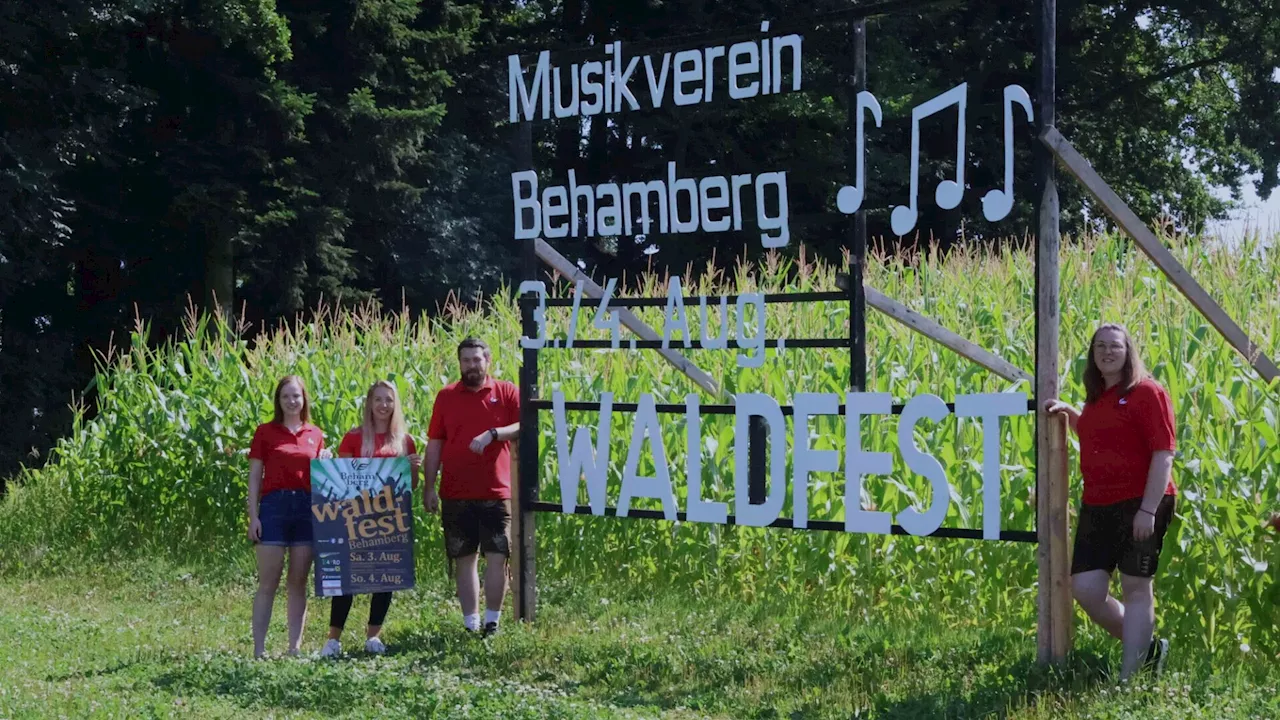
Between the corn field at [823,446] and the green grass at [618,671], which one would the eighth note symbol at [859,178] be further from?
the green grass at [618,671]

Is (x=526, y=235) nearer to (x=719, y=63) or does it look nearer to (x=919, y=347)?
(x=719, y=63)

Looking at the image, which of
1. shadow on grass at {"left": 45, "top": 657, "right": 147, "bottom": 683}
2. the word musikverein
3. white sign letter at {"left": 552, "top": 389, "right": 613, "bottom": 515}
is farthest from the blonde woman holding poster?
the word musikverein

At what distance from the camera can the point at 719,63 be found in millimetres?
8219

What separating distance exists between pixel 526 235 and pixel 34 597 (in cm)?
536

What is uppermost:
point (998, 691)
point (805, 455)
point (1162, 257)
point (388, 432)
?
point (1162, 257)

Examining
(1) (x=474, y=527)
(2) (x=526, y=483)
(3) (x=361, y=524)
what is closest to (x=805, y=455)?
(2) (x=526, y=483)

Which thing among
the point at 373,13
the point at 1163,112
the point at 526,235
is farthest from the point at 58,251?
the point at 1163,112

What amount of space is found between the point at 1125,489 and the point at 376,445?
4132 mm

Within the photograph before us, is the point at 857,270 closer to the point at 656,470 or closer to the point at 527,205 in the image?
the point at 656,470

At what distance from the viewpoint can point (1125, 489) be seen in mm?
6305

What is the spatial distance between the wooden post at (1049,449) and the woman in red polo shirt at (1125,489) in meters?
0.37

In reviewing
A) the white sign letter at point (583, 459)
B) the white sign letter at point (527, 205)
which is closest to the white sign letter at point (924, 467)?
the white sign letter at point (583, 459)

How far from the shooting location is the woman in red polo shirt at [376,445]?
8.26 metres

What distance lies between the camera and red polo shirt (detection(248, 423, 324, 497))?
26.7ft
